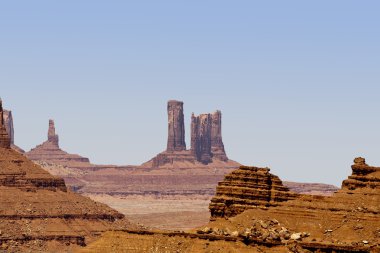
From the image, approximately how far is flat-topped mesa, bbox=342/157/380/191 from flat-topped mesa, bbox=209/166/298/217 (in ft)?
18.6

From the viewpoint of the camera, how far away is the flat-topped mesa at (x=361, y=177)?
142m

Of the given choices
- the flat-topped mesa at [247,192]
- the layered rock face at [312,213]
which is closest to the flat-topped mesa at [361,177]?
the layered rock face at [312,213]

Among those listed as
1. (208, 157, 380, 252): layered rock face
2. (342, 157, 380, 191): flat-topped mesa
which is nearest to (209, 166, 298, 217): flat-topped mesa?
(208, 157, 380, 252): layered rock face

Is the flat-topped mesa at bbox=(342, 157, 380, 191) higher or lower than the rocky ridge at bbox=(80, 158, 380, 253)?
higher

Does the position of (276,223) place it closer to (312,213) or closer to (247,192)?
(312,213)

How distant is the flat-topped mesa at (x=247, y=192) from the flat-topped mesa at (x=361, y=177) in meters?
5.67

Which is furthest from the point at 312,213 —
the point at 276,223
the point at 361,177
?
the point at 361,177

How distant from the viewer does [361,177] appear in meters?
143

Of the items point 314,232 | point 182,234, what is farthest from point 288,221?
point 182,234

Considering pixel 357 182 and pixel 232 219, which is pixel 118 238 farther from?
pixel 357 182

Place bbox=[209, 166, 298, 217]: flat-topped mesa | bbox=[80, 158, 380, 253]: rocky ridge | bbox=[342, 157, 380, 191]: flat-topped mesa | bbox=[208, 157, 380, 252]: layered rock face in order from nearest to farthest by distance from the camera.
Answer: bbox=[80, 158, 380, 253]: rocky ridge, bbox=[208, 157, 380, 252]: layered rock face, bbox=[342, 157, 380, 191]: flat-topped mesa, bbox=[209, 166, 298, 217]: flat-topped mesa

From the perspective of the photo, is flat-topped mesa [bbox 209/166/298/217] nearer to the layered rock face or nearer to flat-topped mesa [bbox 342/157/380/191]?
the layered rock face

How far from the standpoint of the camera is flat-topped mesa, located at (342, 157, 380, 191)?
142000 millimetres

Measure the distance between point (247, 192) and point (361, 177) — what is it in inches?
399
